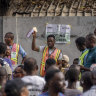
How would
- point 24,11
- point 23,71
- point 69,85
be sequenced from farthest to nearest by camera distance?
point 24,11
point 23,71
point 69,85

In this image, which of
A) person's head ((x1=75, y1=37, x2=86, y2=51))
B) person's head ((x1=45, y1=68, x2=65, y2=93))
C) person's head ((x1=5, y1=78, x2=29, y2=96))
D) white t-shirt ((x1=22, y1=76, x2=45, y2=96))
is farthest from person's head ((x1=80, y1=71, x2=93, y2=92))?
person's head ((x1=75, y1=37, x2=86, y2=51))

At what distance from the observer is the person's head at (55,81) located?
5219 millimetres

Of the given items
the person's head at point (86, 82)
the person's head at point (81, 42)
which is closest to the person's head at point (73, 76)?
the person's head at point (86, 82)

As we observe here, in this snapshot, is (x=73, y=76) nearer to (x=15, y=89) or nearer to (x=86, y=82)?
(x=86, y=82)

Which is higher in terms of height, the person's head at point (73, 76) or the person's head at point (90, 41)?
the person's head at point (90, 41)

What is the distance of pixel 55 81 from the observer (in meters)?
5.30

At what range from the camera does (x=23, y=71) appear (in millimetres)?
7195

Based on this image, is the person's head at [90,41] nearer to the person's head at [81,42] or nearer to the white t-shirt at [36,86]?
the person's head at [81,42]

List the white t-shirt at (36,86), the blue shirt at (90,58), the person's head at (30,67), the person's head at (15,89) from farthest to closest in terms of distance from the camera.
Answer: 1. the blue shirt at (90,58)
2. the person's head at (30,67)
3. the white t-shirt at (36,86)
4. the person's head at (15,89)

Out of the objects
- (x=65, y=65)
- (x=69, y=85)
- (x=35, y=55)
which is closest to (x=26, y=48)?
(x=35, y=55)

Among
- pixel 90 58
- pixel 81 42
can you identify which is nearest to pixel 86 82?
pixel 90 58

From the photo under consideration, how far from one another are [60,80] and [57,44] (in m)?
5.85

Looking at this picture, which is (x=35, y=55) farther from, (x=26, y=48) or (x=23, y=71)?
(x=23, y=71)

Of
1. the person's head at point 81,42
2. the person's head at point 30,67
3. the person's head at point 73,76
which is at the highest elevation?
the person's head at point 81,42
